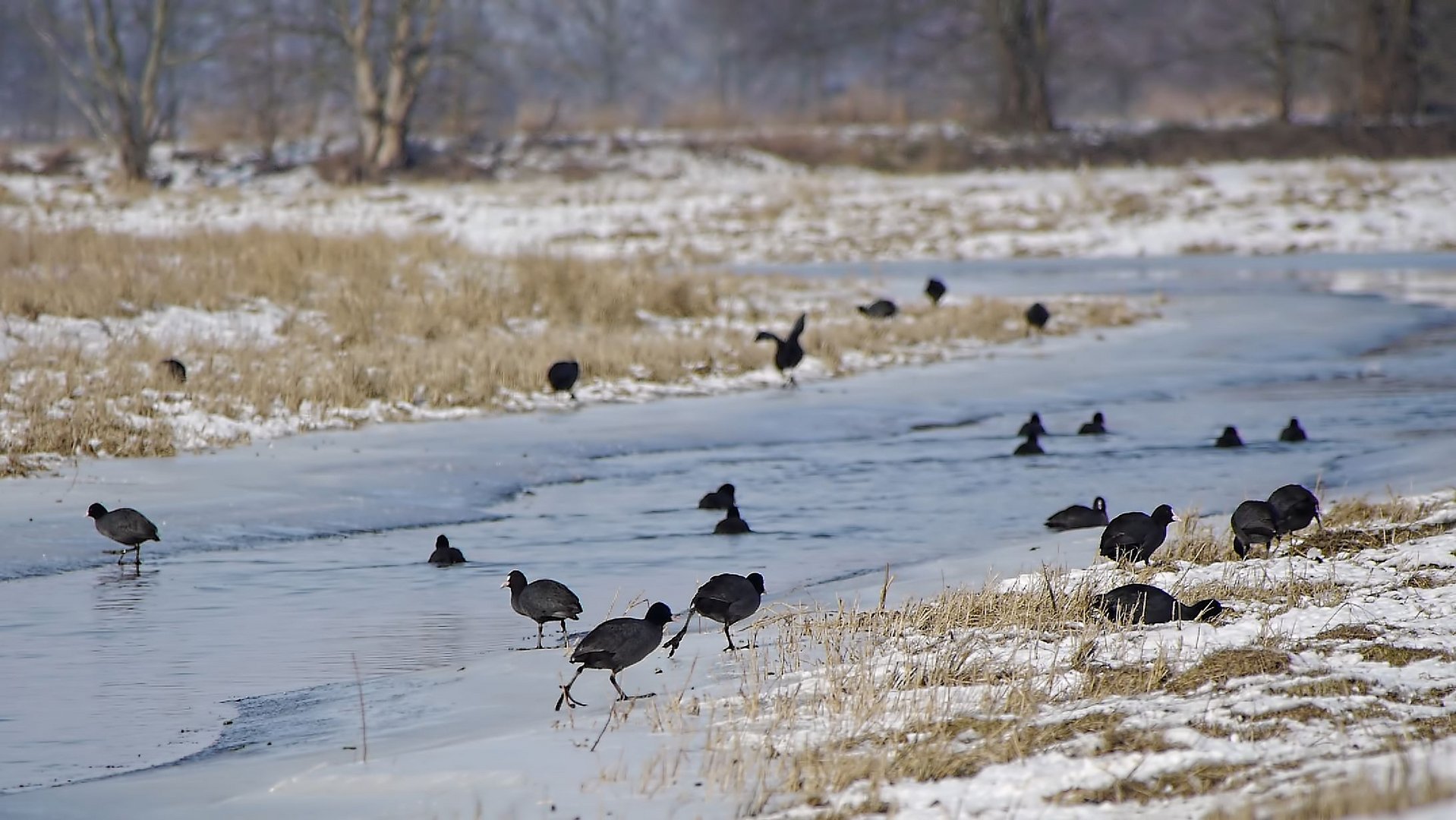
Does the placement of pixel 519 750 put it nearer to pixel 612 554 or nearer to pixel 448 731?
pixel 448 731

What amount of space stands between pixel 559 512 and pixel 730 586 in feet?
13.4

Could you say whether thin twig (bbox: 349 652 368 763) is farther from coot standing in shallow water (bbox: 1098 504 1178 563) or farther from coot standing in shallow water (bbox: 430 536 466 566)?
coot standing in shallow water (bbox: 1098 504 1178 563)

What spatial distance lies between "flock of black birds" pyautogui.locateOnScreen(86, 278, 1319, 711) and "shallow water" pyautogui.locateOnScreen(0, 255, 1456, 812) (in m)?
0.21

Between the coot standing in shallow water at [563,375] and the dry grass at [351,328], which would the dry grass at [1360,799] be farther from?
the coot standing in shallow water at [563,375]

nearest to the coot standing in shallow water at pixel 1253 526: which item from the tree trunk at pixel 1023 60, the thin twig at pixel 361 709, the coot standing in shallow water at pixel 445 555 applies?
the coot standing in shallow water at pixel 445 555

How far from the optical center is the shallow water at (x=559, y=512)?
645 centimetres

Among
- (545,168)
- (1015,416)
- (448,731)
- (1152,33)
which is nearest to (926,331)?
(1015,416)

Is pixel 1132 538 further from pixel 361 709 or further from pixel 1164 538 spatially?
pixel 361 709

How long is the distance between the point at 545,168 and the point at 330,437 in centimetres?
3267

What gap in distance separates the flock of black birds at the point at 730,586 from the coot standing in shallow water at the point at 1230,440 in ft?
10.6

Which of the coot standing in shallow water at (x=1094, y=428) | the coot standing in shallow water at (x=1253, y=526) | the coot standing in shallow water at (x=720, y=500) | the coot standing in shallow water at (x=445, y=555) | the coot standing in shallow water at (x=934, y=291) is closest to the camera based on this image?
the coot standing in shallow water at (x=1253, y=526)

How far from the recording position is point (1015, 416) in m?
15.4

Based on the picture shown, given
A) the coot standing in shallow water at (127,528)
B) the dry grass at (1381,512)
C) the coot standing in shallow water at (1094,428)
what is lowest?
the dry grass at (1381,512)

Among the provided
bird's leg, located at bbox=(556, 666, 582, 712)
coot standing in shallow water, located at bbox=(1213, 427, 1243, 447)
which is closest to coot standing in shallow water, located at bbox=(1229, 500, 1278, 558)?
bird's leg, located at bbox=(556, 666, 582, 712)
